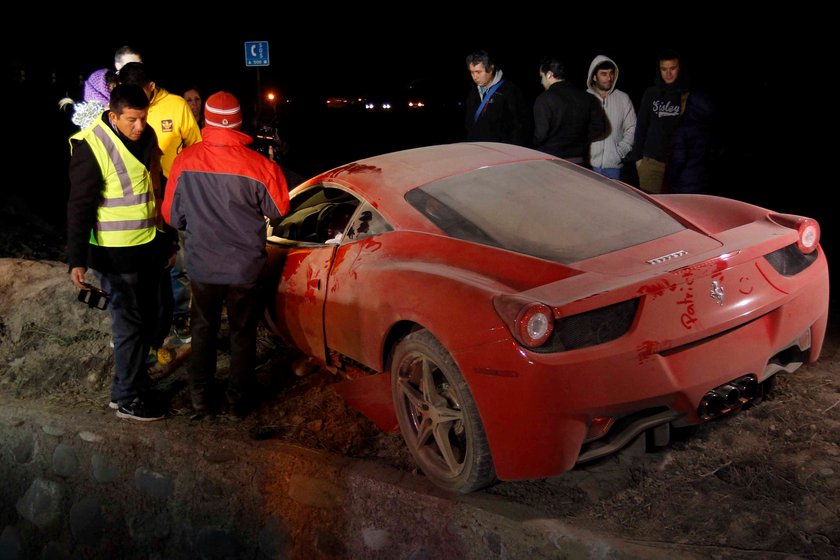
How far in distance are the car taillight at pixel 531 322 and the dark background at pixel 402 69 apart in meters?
5.84

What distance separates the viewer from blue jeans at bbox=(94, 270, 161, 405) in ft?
14.5

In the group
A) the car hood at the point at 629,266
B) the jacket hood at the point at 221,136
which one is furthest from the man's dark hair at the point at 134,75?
the car hood at the point at 629,266

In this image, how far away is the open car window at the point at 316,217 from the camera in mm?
4668

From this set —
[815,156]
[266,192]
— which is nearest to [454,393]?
[266,192]

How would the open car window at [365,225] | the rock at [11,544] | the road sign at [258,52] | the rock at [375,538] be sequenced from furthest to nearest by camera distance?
the road sign at [258,52]
the rock at [11,544]
the open car window at [365,225]
the rock at [375,538]

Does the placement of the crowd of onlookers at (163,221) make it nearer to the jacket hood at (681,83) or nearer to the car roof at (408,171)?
the car roof at (408,171)

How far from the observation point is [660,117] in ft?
20.7

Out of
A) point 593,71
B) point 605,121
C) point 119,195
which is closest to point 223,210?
point 119,195

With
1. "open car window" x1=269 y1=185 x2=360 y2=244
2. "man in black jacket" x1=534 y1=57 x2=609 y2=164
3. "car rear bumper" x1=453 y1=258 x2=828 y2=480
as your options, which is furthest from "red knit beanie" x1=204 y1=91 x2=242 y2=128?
"man in black jacket" x1=534 y1=57 x2=609 y2=164

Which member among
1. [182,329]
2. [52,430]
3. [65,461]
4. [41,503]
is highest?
[182,329]

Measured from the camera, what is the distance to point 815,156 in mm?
13312

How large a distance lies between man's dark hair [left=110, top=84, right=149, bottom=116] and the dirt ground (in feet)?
5.88

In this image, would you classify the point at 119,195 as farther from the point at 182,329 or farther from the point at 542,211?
the point at 542,211

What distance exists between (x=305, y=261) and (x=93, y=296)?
4.02 feet
